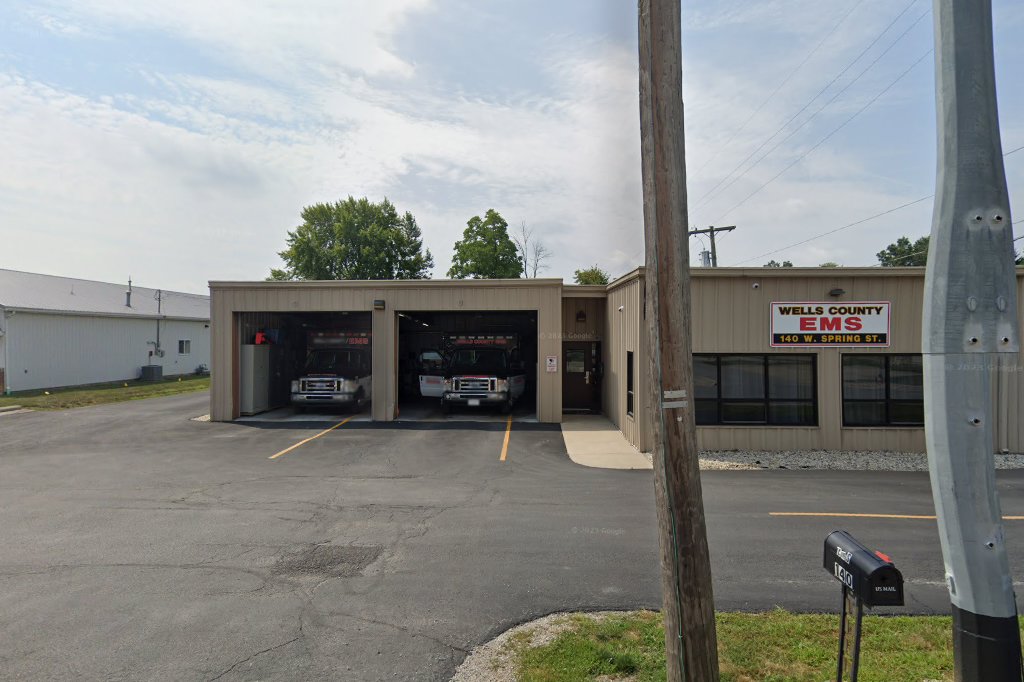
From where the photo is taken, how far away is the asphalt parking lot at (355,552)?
484 centimetres

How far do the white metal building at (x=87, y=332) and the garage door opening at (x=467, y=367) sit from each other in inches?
657

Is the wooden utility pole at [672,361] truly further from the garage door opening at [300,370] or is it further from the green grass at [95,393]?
the green grass at [95,393]

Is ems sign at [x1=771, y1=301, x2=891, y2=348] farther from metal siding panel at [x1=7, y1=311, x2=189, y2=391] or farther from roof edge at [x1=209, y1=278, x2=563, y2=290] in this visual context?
metal siding panel at [x1=7, y1=311, x2=189, y2=391]

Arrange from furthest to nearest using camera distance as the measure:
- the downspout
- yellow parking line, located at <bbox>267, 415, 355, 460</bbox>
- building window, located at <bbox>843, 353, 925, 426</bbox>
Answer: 1. the downspout
2. building window, located at <bbox>843, 353, 925, 426</bbox>
3. yellow parking line, located at <bbox>267, 415, 355, 460</bbox>

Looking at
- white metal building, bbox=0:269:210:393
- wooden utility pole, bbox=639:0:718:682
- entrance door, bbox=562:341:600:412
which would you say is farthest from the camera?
white metal building, bbox=0:269:210:393

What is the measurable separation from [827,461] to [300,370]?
16047mm

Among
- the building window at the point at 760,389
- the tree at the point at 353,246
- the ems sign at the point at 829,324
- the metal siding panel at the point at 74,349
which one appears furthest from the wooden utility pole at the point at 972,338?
the tree at the point at 353,246

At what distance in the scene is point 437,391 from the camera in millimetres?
20766

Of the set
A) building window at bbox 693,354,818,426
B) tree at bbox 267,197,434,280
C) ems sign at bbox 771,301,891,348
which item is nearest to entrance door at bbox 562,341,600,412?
→ building window at bbox 693,354,818,426

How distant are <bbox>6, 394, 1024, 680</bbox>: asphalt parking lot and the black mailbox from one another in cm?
211

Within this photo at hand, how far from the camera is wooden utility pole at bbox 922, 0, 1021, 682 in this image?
3.11 m

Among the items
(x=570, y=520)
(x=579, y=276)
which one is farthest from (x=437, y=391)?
(x=579, y=276)

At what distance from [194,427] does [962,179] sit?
18033 mm

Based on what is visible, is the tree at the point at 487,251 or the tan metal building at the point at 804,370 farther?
the tree at the point at 487,251
